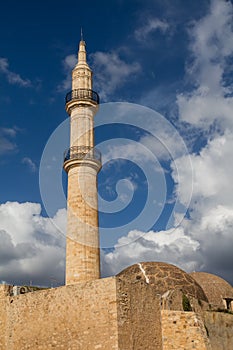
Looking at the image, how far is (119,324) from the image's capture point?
52.7 feet

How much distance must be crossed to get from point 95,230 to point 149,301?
482 cm

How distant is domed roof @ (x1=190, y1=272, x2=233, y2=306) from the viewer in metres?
27.4

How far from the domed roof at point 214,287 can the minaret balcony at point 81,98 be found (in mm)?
13356

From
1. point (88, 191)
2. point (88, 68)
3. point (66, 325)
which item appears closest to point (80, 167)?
Answer: point (88, 191)

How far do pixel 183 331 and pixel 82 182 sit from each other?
28.1 feet

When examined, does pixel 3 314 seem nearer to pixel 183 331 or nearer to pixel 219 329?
pixel 183 331

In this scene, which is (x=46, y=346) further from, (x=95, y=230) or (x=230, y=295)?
(x=230, y=295)

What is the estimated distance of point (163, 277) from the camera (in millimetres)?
22766

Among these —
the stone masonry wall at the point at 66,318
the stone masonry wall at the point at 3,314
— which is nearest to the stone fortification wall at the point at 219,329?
the stone masonry wall at the point at 66,318

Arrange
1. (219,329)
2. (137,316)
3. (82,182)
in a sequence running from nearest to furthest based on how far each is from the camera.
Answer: (137,316)
(219,329)
(82,182)

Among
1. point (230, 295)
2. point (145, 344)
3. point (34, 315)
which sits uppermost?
point (230, 295)

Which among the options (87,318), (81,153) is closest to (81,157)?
(81,153)

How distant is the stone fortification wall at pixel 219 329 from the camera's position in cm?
2039

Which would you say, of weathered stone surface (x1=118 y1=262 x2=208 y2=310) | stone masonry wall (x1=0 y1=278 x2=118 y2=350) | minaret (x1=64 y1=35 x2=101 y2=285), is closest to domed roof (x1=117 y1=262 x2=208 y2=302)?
weathered stone surface (x1=118 y1=262 x2=208 y2=310)
